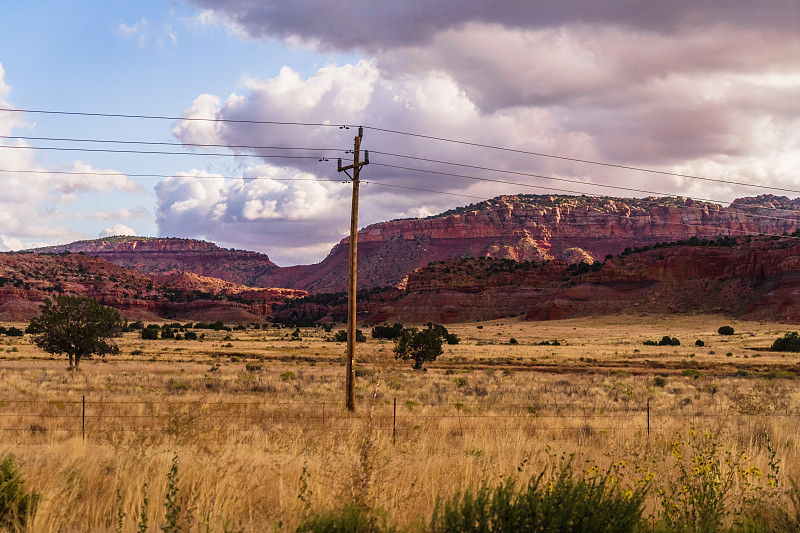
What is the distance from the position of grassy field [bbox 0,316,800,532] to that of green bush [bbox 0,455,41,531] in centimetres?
25

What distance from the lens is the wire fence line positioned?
12898mm

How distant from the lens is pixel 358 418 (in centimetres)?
1443

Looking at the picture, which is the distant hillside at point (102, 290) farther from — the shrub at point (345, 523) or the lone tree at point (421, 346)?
the shrub at point (345, 523)

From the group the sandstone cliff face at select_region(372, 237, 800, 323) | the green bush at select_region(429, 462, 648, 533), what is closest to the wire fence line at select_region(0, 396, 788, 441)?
the green bush at select_region(429, 462, 648, 533)

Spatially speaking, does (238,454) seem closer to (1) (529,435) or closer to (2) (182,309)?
(1) (529,435)

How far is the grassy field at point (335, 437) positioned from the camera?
22.4 ft

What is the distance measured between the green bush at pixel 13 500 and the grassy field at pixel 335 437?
25 cm

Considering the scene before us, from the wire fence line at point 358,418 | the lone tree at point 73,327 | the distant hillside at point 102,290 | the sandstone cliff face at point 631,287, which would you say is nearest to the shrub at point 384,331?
the sandstone cliff face at point 631,287

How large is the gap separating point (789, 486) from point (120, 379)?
1008 inches

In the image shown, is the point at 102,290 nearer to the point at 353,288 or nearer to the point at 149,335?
the point at 149,335

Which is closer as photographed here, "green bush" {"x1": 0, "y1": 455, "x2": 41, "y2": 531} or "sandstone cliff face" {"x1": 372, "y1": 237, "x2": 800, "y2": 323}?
"green bush" {"x1": 0, "y1": 455, "x2": 41, "y2": 531}

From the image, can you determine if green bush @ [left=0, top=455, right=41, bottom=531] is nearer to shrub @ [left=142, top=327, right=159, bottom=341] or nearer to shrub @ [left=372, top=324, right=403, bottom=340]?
shrub @ [left=372, top=324, right=403, bottom=340]

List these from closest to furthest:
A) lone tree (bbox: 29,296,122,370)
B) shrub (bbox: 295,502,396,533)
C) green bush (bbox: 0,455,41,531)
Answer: shrub (bbox: 295,502,396,533) → green bush (bbox: 0,455,41,531) → lone tree (bbox: 29,296,122,370)

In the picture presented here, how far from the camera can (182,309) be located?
152875mm
